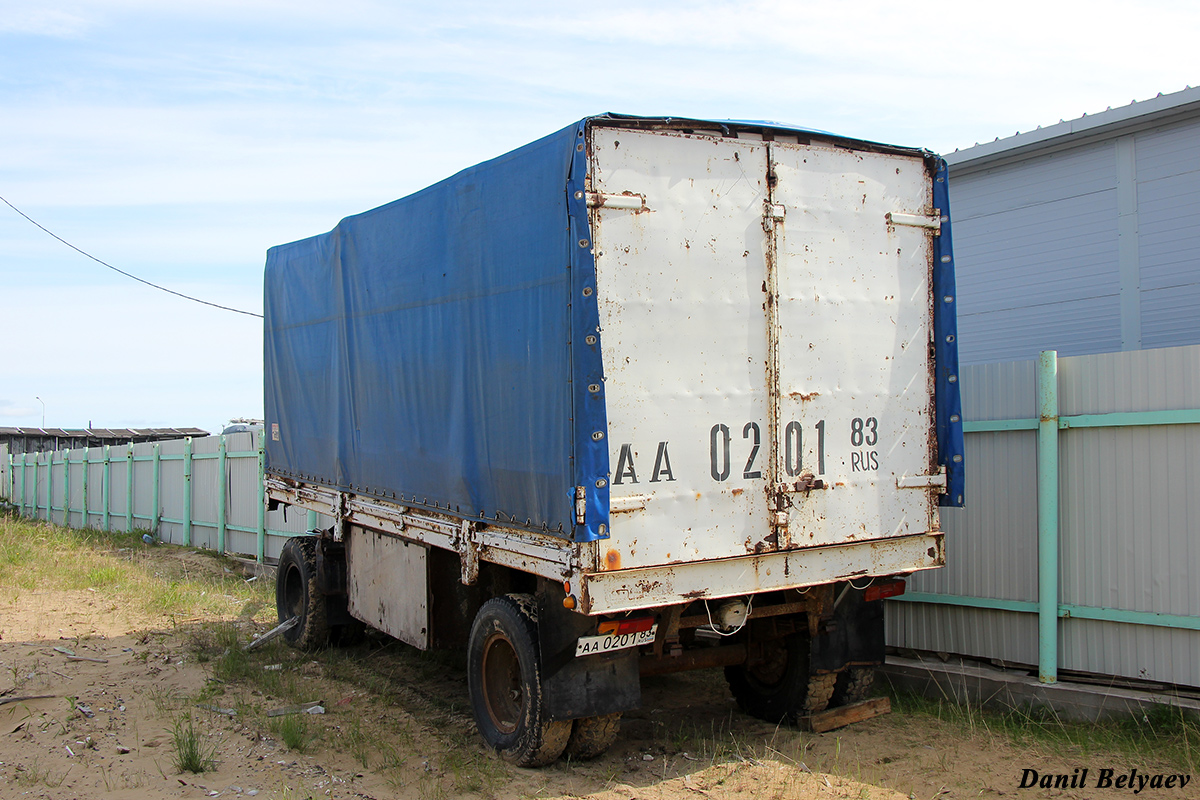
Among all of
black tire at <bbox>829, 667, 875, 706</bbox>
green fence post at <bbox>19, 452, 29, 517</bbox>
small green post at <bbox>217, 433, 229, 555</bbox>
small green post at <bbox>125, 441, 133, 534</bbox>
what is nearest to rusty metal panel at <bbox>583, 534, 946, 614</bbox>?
black tire at <bbox>829, 667, 875, 706</bbox>

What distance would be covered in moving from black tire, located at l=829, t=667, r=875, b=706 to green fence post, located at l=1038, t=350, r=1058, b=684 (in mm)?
1214

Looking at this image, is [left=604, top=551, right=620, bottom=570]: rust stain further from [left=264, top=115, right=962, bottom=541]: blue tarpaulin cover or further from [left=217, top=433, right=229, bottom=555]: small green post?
[left=217, top=433, right=229, bottom=555]: small green post

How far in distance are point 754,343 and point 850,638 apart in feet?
7.04

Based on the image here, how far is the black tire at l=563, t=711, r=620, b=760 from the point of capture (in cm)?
541

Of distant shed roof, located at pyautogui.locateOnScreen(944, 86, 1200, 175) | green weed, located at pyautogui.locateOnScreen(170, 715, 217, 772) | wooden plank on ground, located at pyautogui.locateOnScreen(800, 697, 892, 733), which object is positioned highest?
distant shed roof, located at pyautogui.locateOnScreen(944, 86, 1200, 175)

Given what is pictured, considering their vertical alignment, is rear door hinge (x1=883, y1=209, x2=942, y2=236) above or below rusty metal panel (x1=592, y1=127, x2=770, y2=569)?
above

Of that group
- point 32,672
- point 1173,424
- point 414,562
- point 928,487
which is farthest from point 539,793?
point 32,672

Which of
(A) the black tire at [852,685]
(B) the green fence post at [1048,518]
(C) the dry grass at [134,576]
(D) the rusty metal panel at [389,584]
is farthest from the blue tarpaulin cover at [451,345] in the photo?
(C) the dry grass at [134,576]

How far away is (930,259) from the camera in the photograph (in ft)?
19.2

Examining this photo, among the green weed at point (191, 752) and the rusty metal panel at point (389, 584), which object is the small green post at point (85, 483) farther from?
the green weed at point (191, 752)

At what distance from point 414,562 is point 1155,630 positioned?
497cm

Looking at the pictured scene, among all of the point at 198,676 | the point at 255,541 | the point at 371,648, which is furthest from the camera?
the point at 255,541

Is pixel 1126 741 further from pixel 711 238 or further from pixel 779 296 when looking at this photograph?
pixel 711 238

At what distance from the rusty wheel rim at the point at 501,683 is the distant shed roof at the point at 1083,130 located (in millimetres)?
8883
